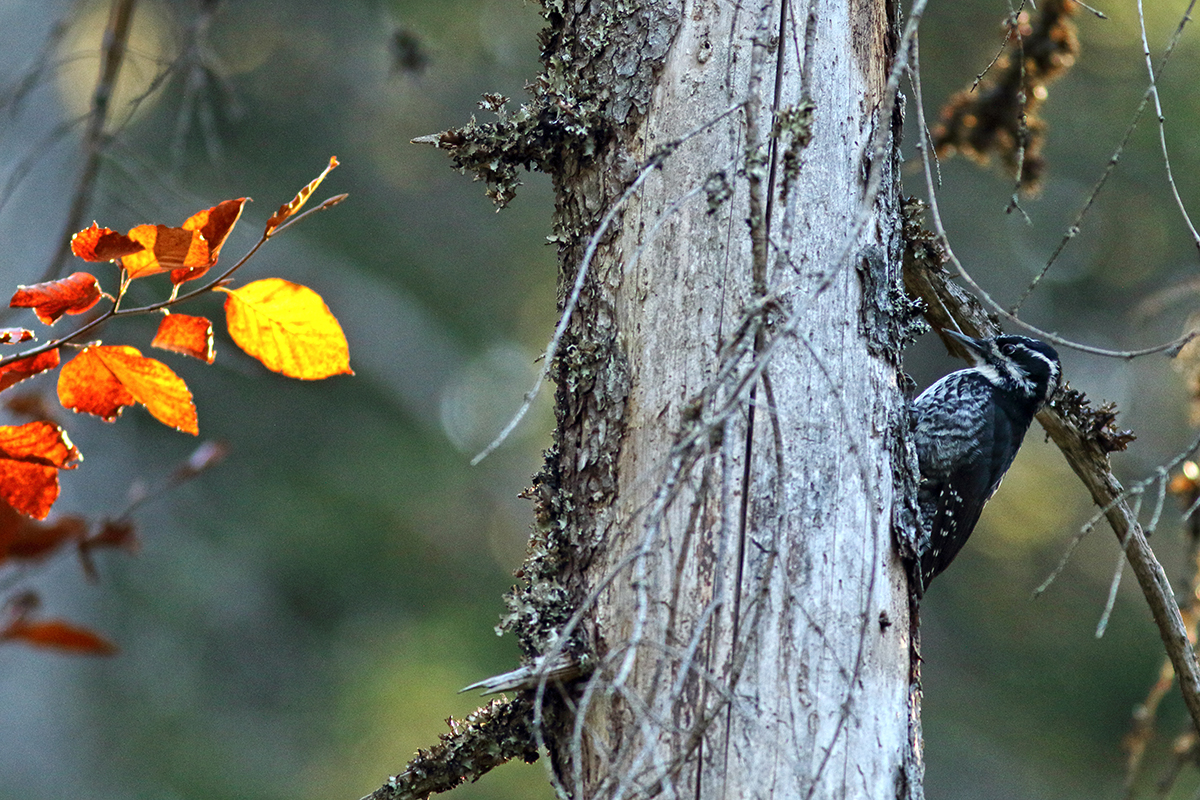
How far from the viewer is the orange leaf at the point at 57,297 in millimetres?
1271

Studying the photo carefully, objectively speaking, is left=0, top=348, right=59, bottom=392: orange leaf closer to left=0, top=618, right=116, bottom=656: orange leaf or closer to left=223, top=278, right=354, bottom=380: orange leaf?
left=223, top=278, right=354, bottom=380: orange leaf

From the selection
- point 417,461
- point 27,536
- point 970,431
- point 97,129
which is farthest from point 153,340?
point 417,461

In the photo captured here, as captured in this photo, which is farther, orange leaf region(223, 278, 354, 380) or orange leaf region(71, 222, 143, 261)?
orange leaf region(223, 278, 354, 380)

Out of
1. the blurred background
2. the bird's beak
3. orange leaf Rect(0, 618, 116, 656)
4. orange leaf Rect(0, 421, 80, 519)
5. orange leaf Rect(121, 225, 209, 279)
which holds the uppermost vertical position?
the blurred background

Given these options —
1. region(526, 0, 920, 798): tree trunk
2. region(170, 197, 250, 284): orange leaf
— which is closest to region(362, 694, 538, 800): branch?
region(526, 0, 920, 798): tree trunk

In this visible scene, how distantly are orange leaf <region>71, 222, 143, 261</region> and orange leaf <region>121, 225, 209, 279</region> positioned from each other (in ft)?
0.08

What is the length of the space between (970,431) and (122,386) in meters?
2.02

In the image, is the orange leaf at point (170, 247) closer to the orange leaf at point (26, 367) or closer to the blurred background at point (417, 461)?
the orange leaf at point (26, 367)

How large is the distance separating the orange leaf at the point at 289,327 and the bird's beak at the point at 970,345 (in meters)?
1.22

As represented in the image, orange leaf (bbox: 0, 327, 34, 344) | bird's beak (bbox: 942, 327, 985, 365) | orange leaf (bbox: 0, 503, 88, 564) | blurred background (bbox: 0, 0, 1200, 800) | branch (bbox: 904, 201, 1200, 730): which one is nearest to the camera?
orange leaf (bbox: 0, 327, 34, 344)

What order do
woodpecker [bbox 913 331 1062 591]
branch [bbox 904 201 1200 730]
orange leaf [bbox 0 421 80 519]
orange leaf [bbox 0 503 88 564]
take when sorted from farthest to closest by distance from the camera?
1. woodpecker [bbox 913 331 1062 591]
2. branch [bbox 904 201 1200 730]
3. orange leaf [bbox 0 503 88 564]
4. orange leaf [bbox 0 421 80 519]

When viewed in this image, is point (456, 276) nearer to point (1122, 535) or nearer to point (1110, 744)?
point (1110, 744)

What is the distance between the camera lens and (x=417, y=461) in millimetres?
7270

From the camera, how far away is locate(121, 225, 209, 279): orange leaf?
1.28 m
